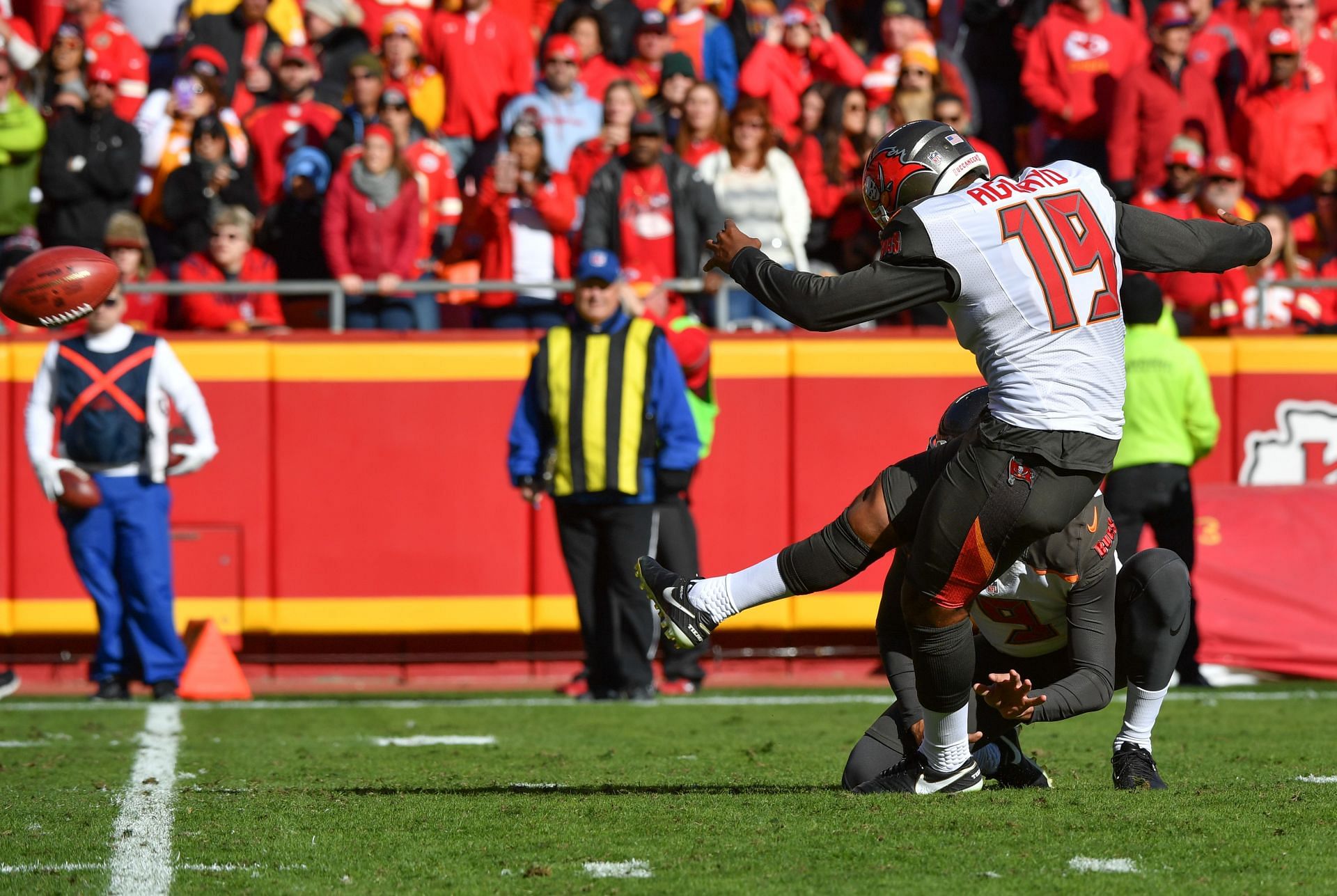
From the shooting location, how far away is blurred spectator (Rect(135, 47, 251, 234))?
11586 millimetres

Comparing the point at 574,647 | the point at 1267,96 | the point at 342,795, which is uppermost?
the point at 1267,96

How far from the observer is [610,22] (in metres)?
12.9

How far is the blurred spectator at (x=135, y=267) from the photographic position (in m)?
9.81

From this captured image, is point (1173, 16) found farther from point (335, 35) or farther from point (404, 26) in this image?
point (335, 35)

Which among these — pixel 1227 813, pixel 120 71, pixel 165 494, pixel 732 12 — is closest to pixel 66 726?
pixel 165 494

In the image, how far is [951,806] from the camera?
4941 millimetres

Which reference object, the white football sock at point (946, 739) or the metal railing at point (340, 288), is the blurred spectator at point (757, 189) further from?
the white football sock at point (946, 739)

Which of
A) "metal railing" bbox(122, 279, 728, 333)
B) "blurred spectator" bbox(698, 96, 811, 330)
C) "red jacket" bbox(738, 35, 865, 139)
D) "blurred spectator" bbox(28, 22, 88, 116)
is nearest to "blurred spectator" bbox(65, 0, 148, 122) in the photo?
"blurred spectator" bbox(28, 22, 88, 116)

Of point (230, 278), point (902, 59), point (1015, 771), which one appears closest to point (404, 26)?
point (230, 278)

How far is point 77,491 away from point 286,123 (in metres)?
3.72

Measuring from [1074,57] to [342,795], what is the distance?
853cm

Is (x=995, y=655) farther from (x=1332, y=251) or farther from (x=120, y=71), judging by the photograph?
(x=120, y=71)

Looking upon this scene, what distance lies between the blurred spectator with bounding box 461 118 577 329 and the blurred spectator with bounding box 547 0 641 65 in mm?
2014

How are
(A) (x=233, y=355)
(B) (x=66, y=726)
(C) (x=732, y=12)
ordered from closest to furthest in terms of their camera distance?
(B) (x=66, y=726) < (A) (x=233, y=355) < (C) (x=732, y=12)
